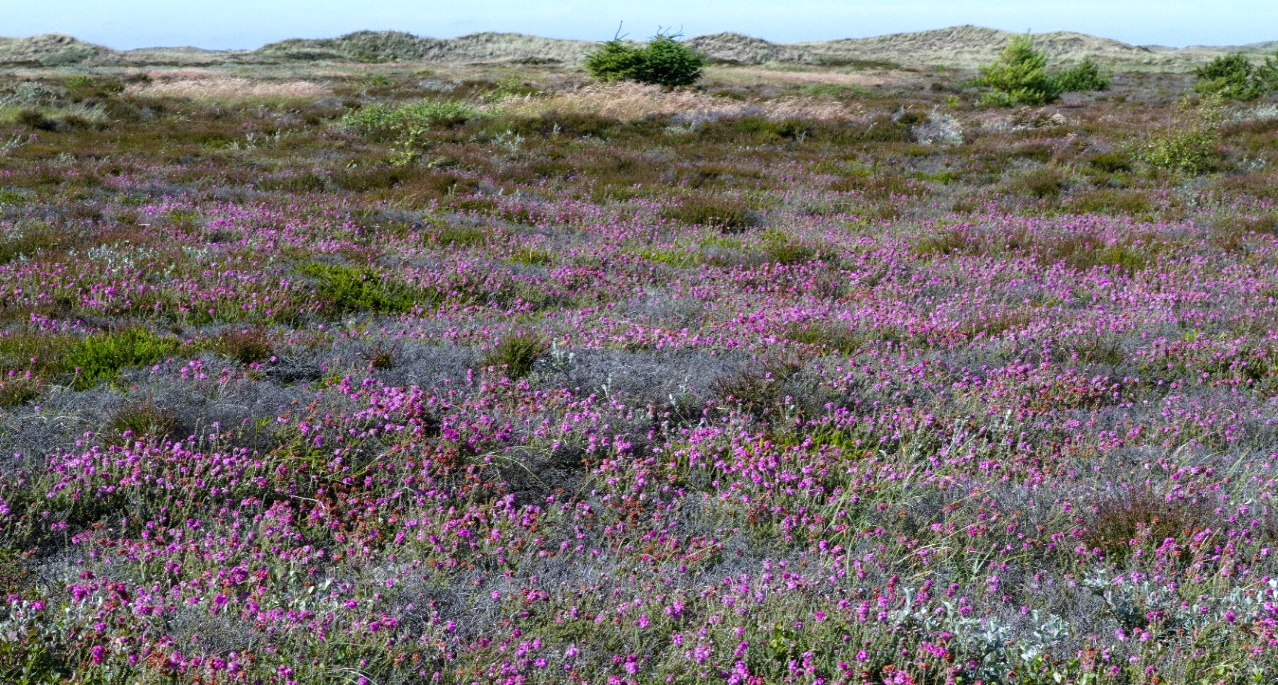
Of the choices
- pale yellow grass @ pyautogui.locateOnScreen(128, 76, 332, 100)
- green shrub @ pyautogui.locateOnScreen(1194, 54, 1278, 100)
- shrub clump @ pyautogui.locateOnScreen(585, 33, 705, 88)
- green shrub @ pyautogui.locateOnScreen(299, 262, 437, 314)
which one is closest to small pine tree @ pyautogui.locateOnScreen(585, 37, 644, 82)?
shrub clump @ pyautogui.locateOnScreen(585, 33, 705, 88)

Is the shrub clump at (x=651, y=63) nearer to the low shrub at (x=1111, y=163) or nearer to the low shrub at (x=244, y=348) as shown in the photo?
the low shrub at (x=1111, y=163)

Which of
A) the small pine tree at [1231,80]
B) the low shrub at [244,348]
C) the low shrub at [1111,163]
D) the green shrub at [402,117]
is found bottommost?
the low shrub at [244,348]

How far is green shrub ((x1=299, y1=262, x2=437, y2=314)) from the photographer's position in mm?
6262

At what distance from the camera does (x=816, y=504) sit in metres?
3.56

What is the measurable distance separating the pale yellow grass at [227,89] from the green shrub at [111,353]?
26.4m

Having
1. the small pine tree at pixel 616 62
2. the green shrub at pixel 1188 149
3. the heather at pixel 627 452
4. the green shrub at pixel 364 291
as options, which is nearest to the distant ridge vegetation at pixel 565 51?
the small pine tree at pixel 616 62

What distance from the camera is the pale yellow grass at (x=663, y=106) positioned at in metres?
24.0

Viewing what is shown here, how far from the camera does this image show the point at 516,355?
15.8 ft

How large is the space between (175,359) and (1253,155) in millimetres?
19517

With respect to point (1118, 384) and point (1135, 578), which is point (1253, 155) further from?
point (1135, 578)

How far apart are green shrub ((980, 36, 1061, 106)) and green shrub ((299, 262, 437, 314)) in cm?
2558

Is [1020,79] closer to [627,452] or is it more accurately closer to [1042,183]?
[1042,183]

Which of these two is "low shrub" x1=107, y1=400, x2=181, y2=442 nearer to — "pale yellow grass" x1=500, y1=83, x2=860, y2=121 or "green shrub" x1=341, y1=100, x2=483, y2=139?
"green shrub" x1=341, y1=100, x2=483, y2=139

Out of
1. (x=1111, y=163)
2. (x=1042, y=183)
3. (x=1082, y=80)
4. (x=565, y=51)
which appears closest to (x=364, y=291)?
(x=1042, y=183)
